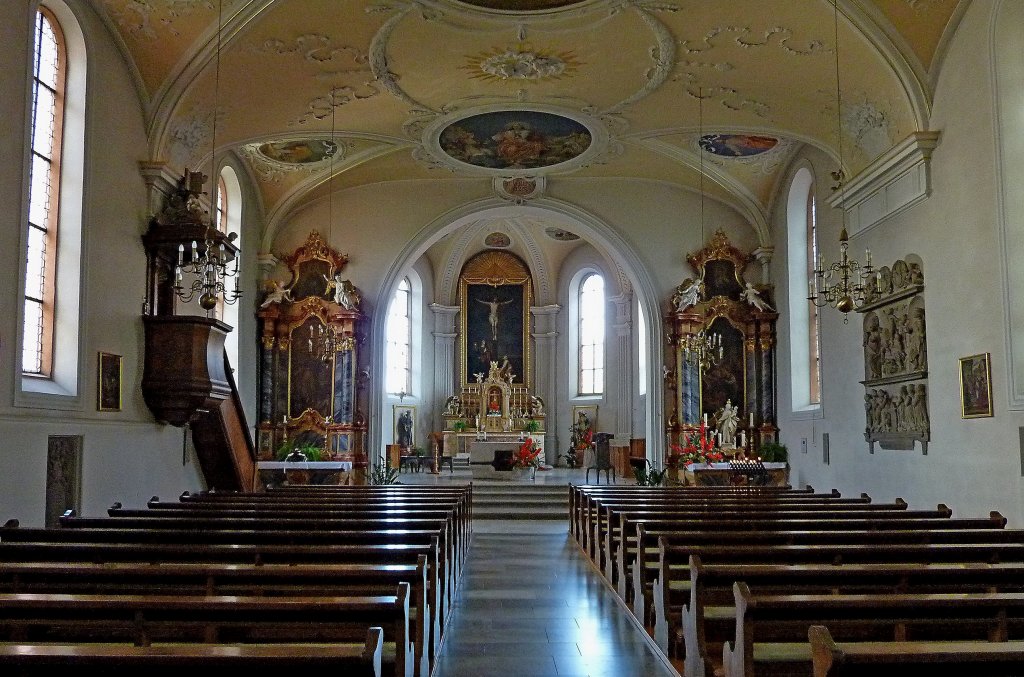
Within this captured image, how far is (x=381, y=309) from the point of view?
62.9 ft

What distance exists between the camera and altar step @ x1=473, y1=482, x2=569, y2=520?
15.7 metres

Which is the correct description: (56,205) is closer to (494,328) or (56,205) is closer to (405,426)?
(405,426)

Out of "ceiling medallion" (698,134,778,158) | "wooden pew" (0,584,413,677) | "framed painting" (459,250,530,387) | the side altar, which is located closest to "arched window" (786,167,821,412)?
"ceiling medallion" (698,134,778,158)

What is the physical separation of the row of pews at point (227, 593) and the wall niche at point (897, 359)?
6.72 m

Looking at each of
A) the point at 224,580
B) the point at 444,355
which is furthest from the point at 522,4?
the point at 444,355

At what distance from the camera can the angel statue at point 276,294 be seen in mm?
18391

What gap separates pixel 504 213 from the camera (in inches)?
781

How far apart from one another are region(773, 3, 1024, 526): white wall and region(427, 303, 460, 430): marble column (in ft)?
49.5

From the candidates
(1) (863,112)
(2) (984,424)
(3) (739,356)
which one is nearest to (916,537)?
(2) (984,424)

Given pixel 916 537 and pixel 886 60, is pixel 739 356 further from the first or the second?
pixel 916 537

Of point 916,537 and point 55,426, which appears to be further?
point 55,426

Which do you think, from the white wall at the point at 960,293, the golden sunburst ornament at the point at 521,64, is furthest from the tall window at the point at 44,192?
the white wall at the point at 960,293

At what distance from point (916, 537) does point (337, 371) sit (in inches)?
538

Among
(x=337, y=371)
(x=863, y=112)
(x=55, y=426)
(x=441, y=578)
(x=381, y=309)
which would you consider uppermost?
(x=863, y=112)
